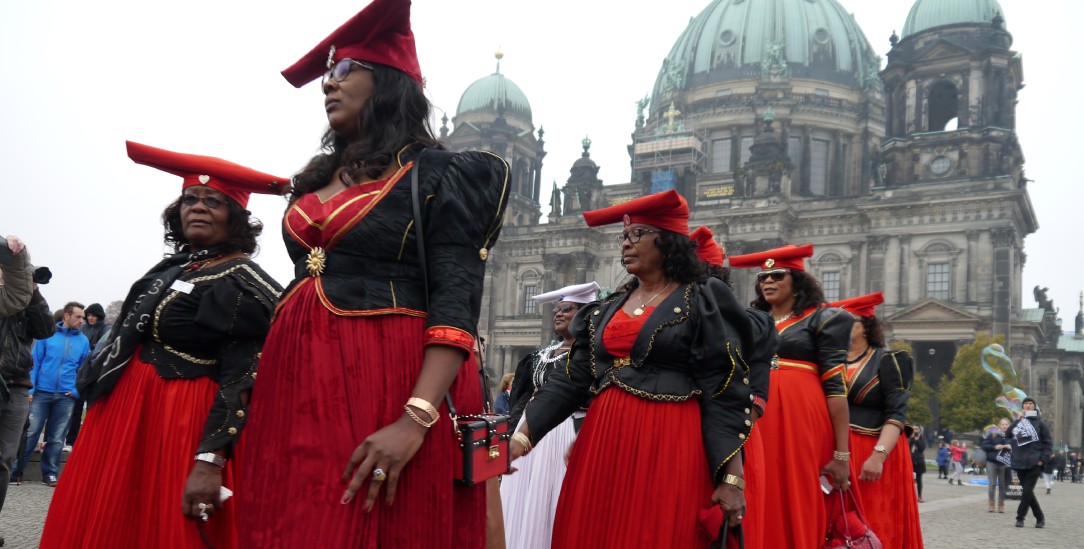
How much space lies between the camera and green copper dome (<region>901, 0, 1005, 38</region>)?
50062 millimetres

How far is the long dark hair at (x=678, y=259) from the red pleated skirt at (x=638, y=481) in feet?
2.00

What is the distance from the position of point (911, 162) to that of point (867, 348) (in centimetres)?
4668

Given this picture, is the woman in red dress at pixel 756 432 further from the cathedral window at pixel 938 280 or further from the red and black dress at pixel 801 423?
the cathedral window at pixel 938 280

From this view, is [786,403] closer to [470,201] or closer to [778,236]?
[470,201]

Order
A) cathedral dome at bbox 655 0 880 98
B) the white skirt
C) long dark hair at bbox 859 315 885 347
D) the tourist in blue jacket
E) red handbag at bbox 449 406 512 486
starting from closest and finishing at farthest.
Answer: red handbag at bbox 449 406 512 486, the white skirt, long dark hair at bbox 859 315 885 347, the tourist in blue jacket, cathedral dome at bbox 655 0 880 98

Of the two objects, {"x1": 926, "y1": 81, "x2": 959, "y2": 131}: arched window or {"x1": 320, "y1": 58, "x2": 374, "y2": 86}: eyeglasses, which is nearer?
{"x1": 320, "y1": 58, "x2": 374, "y2": 86}: eyeglasses

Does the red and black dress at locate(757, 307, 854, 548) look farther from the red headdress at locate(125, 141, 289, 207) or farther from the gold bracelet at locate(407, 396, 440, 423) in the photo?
the gold bracelet at locate(407, 396, 440, 423)

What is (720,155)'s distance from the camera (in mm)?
63656

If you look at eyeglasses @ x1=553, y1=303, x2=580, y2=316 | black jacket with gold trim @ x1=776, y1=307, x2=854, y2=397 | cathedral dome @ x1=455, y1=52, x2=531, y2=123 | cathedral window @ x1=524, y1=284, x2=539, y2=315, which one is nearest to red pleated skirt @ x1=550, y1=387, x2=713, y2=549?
black jacket with gold trim @ x1=776, y1=307, x2=854, y2=397

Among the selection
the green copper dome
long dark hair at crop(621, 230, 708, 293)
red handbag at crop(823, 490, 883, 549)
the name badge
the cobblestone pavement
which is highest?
the green copper dome

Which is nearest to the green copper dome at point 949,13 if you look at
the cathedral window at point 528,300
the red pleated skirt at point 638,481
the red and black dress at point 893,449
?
the cathedral window at point 528,300

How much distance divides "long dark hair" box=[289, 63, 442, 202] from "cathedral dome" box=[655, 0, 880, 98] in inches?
2462

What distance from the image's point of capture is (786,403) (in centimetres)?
592

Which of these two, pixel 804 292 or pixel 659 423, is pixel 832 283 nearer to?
pixel 804 292
